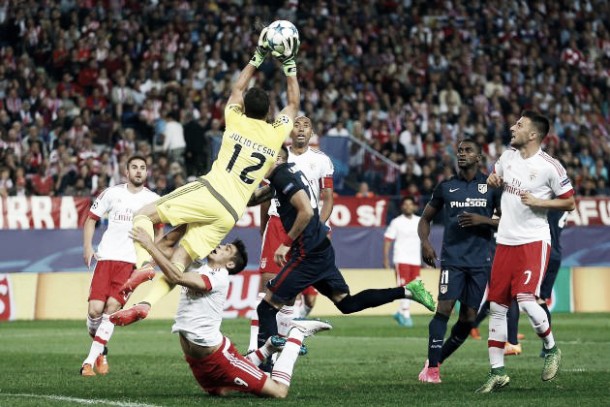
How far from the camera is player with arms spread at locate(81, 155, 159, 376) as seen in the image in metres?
14.8

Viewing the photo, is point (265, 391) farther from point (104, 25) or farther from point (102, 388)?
point (104, 25)

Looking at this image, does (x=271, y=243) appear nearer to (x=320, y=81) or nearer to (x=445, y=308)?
(x=445, y=308)

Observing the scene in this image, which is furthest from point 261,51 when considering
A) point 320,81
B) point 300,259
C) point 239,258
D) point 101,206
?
point 320,81

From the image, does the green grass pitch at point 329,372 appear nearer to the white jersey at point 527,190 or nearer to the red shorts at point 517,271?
the red shorts at point 517,271

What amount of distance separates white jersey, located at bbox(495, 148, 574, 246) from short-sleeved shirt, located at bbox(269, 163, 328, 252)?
1.92 m

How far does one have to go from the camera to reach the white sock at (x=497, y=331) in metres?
12.0

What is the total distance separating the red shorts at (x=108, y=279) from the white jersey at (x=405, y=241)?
10948 mm

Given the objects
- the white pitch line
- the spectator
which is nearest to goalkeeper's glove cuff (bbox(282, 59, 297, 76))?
the white pitch line

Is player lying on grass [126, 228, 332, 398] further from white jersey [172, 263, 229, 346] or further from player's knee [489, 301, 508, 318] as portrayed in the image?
player's knee [489, 301, 508, 318]

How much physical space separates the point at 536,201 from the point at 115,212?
18.4ft

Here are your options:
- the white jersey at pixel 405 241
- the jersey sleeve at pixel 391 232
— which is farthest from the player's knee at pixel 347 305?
the jersey sleeve at pixel 391 232

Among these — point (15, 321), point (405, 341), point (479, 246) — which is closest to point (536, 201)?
point (479, 246)

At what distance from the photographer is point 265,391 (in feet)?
34.9

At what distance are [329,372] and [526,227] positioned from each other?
2.99 metres
